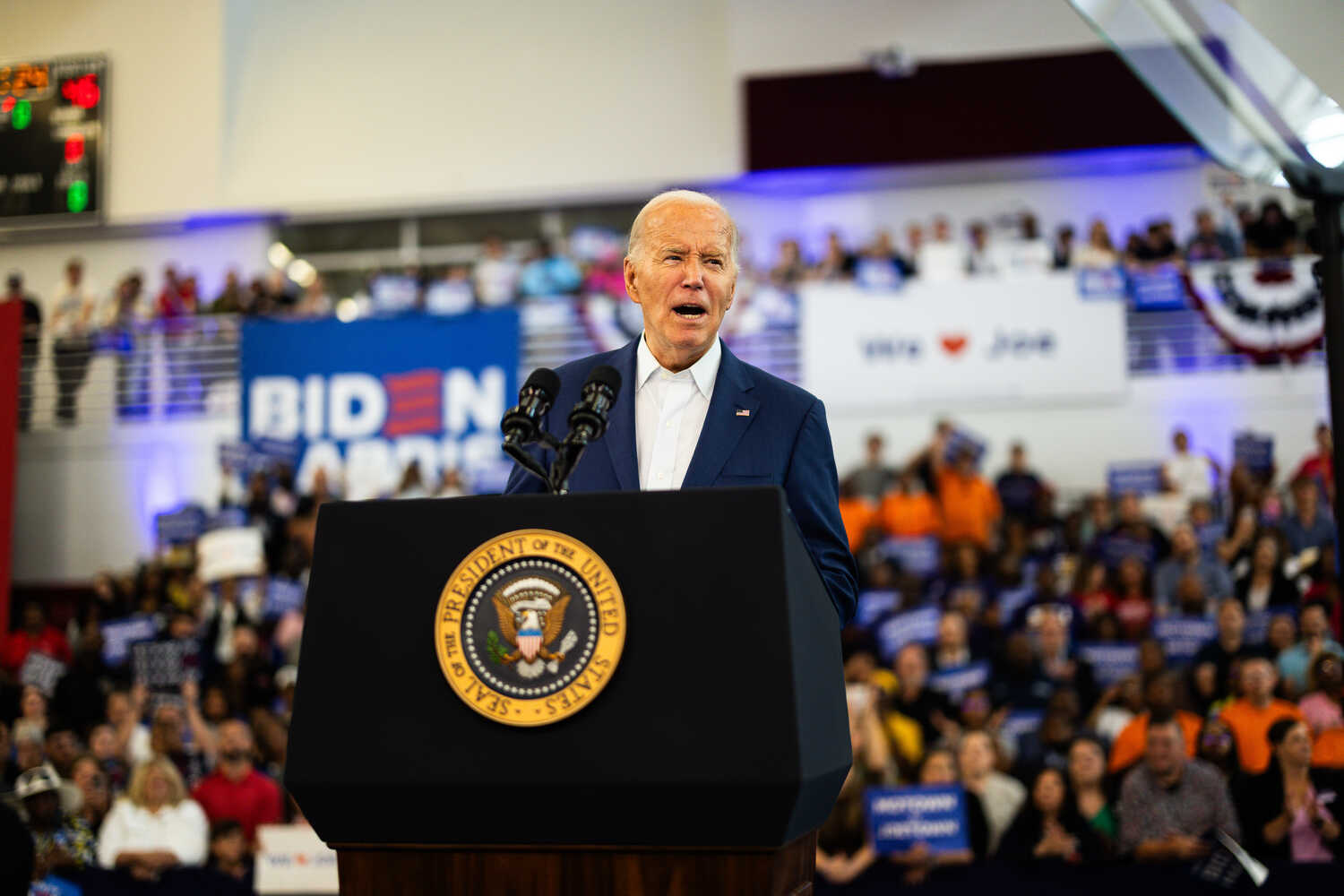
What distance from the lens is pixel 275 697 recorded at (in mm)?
8438

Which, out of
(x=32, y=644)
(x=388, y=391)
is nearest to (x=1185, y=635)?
(x=388, y=391)

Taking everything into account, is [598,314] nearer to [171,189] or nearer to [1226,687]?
[171,189]

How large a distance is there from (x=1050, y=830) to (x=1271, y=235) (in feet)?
22.6

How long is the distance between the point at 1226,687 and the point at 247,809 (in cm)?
511

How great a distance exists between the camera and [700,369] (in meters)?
2.09

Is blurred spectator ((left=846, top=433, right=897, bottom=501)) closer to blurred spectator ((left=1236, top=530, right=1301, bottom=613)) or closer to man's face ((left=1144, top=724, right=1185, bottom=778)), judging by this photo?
blurred spectator ((left=1236, top=530, right=1301, bottom=613))

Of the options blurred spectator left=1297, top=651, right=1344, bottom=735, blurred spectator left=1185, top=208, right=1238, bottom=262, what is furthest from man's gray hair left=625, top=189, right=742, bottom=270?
blurred spectator left=1185, top=208, right=1238, bottom=262

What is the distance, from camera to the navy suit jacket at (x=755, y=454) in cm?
193

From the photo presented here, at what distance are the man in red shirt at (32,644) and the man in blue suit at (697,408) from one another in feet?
28.9

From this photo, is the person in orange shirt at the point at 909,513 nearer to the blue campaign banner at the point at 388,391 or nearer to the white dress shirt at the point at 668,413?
the blue campaign banner at the point at 388,391

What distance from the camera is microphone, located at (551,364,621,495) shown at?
1646 mm

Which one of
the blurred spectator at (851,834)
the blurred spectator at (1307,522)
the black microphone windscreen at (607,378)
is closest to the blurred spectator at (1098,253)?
the blurred spectator at (1307,522)

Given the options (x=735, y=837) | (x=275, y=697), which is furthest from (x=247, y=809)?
(x=735, y=837)

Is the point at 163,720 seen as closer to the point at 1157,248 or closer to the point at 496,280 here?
the point at 496,280
